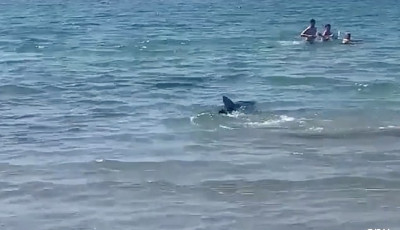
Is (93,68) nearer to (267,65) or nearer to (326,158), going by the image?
(267,65)

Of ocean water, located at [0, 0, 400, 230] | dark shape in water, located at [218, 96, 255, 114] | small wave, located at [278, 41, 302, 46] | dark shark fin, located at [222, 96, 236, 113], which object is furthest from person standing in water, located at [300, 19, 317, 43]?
Answer: dark shark fin, located at [222, 96, 236, 113]

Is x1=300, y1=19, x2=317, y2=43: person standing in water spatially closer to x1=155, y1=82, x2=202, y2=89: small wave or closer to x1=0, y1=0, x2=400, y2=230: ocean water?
x1=0, y1=0, x2=400, y2=230: ocean water

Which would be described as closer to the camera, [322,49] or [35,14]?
[322,49]

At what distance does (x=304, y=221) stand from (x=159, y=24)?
1242 inches

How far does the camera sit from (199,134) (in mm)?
18016

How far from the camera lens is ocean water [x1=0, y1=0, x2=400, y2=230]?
1335 centimetres

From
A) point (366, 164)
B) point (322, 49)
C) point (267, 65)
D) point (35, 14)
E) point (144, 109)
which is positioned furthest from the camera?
point (35, 14)

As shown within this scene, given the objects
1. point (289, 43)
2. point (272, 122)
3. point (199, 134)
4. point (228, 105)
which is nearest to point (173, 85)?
point (228, 105)

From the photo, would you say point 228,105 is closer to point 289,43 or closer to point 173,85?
point 173,85

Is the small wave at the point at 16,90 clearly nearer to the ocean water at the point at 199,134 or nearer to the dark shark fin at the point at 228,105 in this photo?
the ocean water at the point at 199,134

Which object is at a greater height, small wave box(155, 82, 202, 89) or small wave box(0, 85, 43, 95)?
small wave box(0, 85, 43, 95)

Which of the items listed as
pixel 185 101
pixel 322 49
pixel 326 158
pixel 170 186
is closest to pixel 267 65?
pixel 322 49

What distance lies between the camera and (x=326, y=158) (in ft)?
52.4

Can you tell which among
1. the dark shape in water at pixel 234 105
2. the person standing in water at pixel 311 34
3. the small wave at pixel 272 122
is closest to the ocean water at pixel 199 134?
the small wave at pixel 272 122
